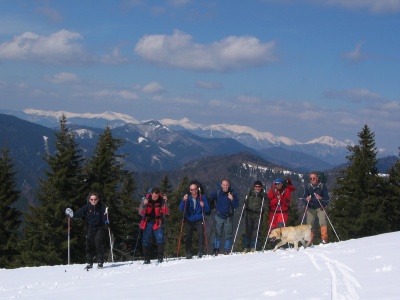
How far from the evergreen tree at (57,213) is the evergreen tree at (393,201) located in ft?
75.9

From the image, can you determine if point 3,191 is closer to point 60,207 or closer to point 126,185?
point 60,207

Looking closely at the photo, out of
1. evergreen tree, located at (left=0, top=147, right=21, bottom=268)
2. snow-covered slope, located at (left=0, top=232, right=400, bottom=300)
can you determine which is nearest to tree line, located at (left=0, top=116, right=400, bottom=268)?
evergreen tree, located at (left=0, top=147, right=21, bottom=268)

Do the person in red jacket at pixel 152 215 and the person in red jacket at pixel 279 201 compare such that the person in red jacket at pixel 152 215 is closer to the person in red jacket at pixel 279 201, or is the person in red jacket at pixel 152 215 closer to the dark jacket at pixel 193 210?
the dark jacket at pixel 193 210

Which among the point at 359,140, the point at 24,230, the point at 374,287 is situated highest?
the point at 359,140

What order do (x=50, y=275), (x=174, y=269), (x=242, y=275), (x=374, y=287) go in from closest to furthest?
1. (x=374, y=287)
2. (x=242, y=275)
3. (x=174, y=269)
4. (x=50, y=275)

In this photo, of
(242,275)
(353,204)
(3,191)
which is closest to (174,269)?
(242,275)

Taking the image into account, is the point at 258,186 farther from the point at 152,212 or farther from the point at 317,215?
the point at 152,212

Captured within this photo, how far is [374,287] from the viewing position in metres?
7.09

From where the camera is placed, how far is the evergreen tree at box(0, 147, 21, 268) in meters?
29.2

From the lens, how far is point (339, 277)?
8281 millimetres

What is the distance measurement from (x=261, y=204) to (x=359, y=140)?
2437 centimetres

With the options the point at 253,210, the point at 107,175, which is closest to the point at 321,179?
the point at 253,210

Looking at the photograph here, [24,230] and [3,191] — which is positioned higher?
[3,191]

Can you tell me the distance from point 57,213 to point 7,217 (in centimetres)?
538
